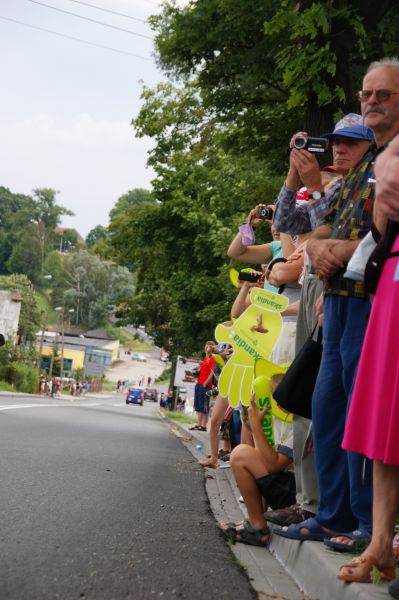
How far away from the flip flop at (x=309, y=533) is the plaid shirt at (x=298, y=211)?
1.79 m

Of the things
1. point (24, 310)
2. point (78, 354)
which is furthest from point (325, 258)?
point (78, 354)

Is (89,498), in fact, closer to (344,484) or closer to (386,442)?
(344,484)

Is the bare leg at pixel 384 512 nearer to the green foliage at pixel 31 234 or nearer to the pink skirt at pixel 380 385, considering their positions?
the pink skirt at pixel 380 385

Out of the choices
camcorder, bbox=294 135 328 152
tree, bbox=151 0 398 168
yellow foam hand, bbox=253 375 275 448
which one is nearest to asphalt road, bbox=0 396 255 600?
yellow foam hand, bbox=253 375 275 448

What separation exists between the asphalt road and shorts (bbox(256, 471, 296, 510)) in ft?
1.34

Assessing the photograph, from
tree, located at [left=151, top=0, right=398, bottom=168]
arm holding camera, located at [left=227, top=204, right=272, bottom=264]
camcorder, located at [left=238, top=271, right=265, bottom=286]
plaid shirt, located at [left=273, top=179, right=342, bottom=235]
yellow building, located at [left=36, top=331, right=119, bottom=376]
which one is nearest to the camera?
plaid shirt, located at [left=273, top=179, right=342, bottom=235]

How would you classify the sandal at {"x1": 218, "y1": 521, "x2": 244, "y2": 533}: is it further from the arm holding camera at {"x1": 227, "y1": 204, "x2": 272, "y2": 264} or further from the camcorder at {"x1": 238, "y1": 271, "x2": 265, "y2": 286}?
the camcorder at {"x1": 238, "y1": 271, "x2": 265, "y2": 286}

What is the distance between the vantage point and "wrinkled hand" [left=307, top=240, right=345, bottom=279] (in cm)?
437

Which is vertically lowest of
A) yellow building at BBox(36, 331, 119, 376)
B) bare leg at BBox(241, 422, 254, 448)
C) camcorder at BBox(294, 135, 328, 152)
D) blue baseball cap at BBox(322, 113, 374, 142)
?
yellow building at BBox(36, 331, 119, 376)

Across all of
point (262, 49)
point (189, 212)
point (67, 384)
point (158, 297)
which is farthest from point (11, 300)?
point (262, 49)

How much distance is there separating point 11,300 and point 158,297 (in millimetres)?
43716

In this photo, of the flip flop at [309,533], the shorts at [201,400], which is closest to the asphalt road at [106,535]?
the flip flop at [309,533]

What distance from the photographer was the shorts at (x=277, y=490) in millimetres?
5547

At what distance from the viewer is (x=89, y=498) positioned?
6301 mm
